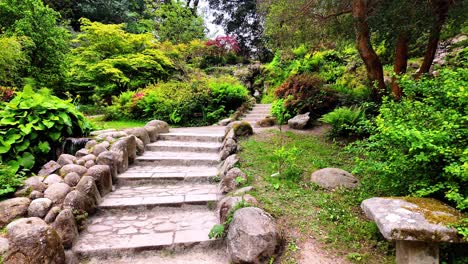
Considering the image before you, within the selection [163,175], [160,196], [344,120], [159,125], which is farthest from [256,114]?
[160,196]

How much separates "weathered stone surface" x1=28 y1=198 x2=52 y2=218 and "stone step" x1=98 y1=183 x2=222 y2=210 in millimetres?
670

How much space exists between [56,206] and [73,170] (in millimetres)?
799

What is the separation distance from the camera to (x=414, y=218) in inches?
78.2

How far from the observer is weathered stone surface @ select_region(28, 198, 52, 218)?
2.91 metres

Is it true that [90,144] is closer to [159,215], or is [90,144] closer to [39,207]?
[39,207]

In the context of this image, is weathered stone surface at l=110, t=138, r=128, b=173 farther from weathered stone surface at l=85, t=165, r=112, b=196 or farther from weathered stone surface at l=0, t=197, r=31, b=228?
weathered stone surface at l=0, t=197, r=31, b=228

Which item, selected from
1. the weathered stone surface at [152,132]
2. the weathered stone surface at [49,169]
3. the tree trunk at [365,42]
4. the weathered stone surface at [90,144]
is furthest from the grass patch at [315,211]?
the weathered stone surface at [49,169]

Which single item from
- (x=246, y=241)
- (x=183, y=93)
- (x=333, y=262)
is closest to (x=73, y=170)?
(x=246, y=241)

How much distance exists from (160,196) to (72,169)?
4.21ft

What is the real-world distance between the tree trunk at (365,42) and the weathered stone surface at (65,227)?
16.8ft

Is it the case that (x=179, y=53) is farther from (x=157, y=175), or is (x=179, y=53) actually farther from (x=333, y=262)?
(x=333, y=262)

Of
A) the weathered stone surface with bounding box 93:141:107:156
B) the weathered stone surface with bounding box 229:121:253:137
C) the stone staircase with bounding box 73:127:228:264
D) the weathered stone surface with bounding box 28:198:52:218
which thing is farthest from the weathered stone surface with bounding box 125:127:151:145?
the weathered stone surface with bounding box 28:198:52:218

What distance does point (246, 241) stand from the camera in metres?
2.61

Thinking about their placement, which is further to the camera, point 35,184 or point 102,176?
point 102,176
